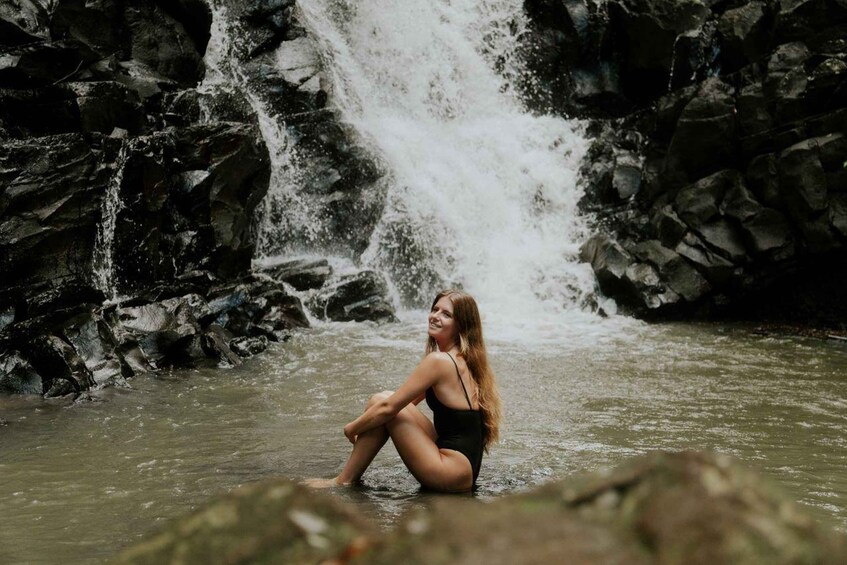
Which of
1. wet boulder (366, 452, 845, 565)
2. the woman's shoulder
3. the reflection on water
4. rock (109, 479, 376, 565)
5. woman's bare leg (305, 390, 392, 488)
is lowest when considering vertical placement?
the reflection on water

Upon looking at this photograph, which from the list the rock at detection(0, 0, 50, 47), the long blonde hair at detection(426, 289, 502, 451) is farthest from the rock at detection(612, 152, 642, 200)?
the long blonde hair at detection(426, 289, 502, 451)

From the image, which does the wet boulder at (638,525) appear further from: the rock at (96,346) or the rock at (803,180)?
the rock at (803,180)

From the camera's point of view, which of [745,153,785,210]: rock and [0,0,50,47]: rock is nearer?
[0,0,50,47]: rock

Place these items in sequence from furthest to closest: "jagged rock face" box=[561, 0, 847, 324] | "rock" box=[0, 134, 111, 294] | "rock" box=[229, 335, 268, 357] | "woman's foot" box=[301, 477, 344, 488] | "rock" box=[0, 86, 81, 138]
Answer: "jagged rock face" box=[561, 0, 847, 324], "rock" box=[0, 86, 81, 138], "rock" box=[229, 335, 268, 357], "rock" box=[0, 134, 111, 294], "woman's foot" box=[301, 477, 344, 488]

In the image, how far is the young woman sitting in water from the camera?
5.62 m

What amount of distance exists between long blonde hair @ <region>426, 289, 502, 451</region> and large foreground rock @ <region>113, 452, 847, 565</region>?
13.2 ft

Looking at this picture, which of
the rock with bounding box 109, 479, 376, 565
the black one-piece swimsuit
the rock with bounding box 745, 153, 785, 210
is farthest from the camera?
the rock with bounding box 745, 153, 785, 210

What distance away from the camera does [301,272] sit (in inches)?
663

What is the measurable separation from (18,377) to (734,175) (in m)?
15.2

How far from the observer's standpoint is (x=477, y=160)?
21.9 metres

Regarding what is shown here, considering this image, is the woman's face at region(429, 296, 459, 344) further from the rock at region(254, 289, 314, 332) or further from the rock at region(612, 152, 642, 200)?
the rock at region(612, 152, 642, 200)

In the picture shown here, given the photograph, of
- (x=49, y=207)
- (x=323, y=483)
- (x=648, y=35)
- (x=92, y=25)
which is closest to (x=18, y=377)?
(x=49, y=207)

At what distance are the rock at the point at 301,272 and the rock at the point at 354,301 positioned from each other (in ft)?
1.21

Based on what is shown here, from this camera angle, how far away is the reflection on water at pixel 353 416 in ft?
18.7
